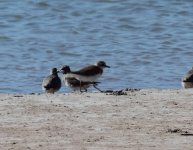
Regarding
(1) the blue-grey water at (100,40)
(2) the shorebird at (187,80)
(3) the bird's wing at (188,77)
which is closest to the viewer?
(2) the shorebird at (187,80)

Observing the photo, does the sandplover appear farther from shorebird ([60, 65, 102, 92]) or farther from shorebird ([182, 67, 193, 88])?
shorebird ([182, 67, 193, 88])

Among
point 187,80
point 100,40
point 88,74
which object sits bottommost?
point 187,80

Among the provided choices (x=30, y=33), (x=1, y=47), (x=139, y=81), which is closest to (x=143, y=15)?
(x=30, y=33)

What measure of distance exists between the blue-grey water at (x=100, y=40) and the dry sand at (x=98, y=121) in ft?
10.4

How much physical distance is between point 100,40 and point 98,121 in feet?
36.5

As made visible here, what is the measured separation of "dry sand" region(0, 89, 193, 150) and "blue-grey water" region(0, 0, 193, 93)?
3.15m

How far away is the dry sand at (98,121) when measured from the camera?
32.9 ft

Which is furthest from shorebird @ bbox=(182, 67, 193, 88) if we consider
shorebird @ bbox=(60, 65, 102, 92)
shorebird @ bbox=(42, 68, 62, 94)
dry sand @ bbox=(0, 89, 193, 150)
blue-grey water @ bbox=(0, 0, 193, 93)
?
shorebird @ bbox=(42, 68, 62, 94)

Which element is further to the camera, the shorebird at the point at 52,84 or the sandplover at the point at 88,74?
the shorebird at the point at 52,84

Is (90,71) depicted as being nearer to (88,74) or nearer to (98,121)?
(88,74)

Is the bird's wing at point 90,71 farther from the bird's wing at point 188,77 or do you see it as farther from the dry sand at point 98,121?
the bird's wing at point 188,77

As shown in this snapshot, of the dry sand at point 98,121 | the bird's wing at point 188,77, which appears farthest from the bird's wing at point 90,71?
the bird's wing at point 188,77

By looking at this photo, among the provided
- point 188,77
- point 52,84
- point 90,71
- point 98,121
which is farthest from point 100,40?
point 98,121

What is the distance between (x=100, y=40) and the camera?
73.3ft
